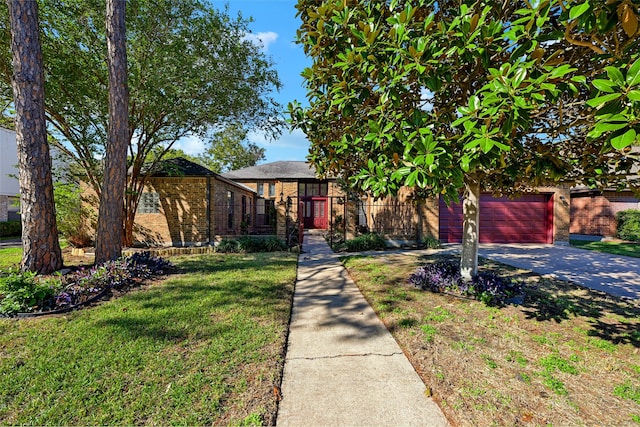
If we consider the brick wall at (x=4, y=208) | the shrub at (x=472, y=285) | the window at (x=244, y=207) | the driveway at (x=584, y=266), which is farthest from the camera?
the brick wall at (x=4, y=208)

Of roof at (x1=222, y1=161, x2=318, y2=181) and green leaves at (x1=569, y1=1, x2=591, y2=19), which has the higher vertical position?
roof at (x1=222, y1=161, x2=318, y2=181)

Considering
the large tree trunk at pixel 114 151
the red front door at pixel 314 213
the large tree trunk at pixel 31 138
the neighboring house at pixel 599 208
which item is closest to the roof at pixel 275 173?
the red front door at pixel 314 213

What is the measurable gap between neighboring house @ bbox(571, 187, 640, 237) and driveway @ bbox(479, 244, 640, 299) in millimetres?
7743

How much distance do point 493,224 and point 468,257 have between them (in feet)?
31.2

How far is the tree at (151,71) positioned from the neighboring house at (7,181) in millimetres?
16893

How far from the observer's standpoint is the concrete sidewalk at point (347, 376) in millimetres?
2160

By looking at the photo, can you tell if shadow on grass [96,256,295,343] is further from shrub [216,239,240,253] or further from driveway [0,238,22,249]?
driveway [0,238,22,249]

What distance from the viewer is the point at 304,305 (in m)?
4.75

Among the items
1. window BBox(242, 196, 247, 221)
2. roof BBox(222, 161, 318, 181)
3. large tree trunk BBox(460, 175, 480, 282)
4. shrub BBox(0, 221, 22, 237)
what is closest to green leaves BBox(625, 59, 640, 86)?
large tree trunk BBox(460, 175, 480, 282)

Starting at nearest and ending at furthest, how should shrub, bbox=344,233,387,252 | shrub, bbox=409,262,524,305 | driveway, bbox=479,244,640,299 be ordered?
1. shrub, bbox=409,262,524,305
2. driveway, bbox=479,244,640,299
3. shrub, bbox=344,233,387,252

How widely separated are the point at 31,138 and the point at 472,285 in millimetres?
9281

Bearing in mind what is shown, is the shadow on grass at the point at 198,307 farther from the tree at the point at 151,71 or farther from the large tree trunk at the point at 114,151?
the tree at the point at 151,71

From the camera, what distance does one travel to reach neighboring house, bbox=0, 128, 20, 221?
64.4ft

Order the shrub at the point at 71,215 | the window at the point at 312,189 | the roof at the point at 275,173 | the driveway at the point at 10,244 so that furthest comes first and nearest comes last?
the window at the point at 312,189
the roof at the point at 275,173
the driveway at the point at 10,244
the shrub at the point at 71,215
